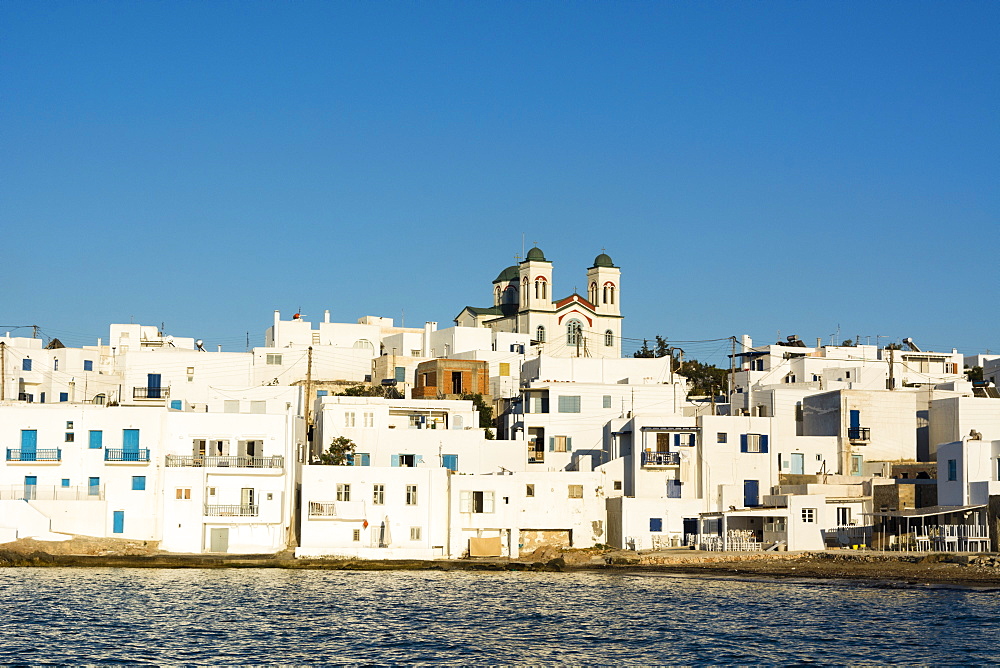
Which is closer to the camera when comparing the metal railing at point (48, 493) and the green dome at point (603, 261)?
the metal railing at point (48, 493)

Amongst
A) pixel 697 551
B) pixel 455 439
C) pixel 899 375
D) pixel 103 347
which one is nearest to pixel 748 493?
pixel 697 551

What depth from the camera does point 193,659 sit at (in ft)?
139

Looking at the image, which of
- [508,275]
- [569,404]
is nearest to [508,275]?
[508,275]

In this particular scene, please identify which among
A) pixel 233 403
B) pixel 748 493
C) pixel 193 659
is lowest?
pixel 193 659

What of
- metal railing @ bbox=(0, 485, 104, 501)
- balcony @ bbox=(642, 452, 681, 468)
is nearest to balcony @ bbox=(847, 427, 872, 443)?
balcony @ bbox=(642, 452, 681, 468)

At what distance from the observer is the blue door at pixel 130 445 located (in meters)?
65.9

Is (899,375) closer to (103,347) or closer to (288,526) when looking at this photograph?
(288,526)

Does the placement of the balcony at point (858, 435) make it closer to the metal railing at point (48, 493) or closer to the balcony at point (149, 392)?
the metal railing at point (48, 493)

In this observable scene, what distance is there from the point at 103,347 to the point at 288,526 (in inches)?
1698

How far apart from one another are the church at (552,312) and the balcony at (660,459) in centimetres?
4465

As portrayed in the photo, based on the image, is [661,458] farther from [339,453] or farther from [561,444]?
[339,453]

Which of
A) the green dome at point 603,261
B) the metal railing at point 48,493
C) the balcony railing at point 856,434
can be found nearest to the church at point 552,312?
the green dome at point 603,261

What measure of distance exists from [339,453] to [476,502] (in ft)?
26.8

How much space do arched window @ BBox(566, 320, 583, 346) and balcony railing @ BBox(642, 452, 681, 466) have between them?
51143 millimetres
